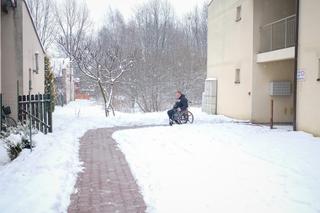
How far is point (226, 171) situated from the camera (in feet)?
27.1

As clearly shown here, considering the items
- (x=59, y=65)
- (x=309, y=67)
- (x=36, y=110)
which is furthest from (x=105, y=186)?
(x=59, y=65)

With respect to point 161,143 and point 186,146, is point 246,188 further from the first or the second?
point 161,143

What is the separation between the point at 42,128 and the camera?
14023mm

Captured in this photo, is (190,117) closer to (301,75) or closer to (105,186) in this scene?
(301,75)

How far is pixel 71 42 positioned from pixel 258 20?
48147 mm

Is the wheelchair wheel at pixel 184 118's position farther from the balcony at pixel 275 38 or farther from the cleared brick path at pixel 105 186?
the cleared brick path at pixel 105 186

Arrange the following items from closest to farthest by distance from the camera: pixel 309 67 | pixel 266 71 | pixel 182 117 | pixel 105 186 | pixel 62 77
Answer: pixel 105 186, pixel 309 67, pixel 182 117, pixel 266 71, pixel 62 77

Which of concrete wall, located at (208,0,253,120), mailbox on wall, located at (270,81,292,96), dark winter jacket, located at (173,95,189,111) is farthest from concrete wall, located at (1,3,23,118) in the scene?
mailbox on wall, located at (270,81,292,96)

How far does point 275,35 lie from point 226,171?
1213 cm

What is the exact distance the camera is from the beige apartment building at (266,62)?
14.6 m

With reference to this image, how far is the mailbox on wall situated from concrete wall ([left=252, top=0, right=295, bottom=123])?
0.27 m

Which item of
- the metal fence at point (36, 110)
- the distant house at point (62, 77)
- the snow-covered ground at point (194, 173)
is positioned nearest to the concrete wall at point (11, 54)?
the metal fence at point (36, 110)

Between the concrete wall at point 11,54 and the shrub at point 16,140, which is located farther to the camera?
the concrete wall at point 11,54

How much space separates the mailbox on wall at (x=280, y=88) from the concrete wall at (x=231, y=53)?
38.5 inches
